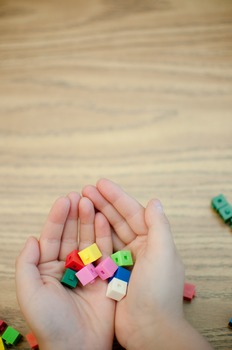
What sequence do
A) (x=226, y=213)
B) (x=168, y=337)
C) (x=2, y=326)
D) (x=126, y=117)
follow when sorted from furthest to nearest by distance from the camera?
(x=126, y=117), (x=226, y=213), (x=2, y=326), (x=168, y=337)

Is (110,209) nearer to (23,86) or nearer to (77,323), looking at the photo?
(77,323)

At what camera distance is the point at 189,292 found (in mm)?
752

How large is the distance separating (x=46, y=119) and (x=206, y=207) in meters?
0.51

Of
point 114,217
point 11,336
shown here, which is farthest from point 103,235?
point 11,336

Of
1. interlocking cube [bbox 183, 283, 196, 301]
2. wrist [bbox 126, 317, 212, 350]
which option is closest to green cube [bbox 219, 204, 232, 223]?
interlocking cube [bbox 183, 283, 196, 301]

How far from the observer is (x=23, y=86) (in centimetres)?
108

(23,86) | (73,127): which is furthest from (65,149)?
(23,86)

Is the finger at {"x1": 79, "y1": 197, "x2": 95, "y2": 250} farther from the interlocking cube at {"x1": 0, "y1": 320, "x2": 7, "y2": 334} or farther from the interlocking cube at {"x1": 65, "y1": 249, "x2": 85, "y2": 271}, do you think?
the interlocking cube at {"x1": 0, "y1": 320, "x2": 7, "y2": 334}

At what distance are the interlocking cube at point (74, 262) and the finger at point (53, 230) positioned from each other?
0.03 m

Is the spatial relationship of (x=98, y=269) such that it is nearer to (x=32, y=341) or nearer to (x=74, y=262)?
(x=74, y=262)

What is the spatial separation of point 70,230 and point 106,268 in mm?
107

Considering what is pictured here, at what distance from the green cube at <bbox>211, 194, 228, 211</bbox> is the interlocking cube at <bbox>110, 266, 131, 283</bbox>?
286 millimetres

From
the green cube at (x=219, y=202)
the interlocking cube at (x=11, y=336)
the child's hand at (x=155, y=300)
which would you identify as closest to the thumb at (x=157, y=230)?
the child's hand at (x=155, y=300)

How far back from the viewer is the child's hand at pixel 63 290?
2.01 ft
